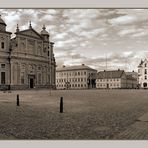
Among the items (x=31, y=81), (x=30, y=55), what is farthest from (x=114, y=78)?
(x=31, y=81)

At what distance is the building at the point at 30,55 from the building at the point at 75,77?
0.36m

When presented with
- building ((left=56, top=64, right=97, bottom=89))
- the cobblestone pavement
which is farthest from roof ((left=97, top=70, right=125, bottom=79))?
the cobblestone pavement

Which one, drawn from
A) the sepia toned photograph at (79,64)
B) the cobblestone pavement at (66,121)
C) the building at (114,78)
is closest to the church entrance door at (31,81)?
the cobblestone pavement at (66,121)

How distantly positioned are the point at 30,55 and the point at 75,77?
226 centimetres

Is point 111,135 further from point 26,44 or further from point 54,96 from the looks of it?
point 26,44

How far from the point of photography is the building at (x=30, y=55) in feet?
22.8

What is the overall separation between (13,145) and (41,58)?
3.87 meters

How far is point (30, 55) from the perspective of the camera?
28.9ft

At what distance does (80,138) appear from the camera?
4684mm

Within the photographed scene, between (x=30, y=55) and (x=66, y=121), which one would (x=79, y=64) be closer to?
(x=66, y=121)

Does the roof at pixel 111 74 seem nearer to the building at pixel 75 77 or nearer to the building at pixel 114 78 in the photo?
the building at pixel 114 78

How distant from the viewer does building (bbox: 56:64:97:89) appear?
6766 millimetres

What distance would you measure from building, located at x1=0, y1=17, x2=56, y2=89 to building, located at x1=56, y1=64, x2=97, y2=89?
1.17 feet

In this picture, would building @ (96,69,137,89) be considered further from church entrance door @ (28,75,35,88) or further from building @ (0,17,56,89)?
church entrance door @ (28,75,35,88)
